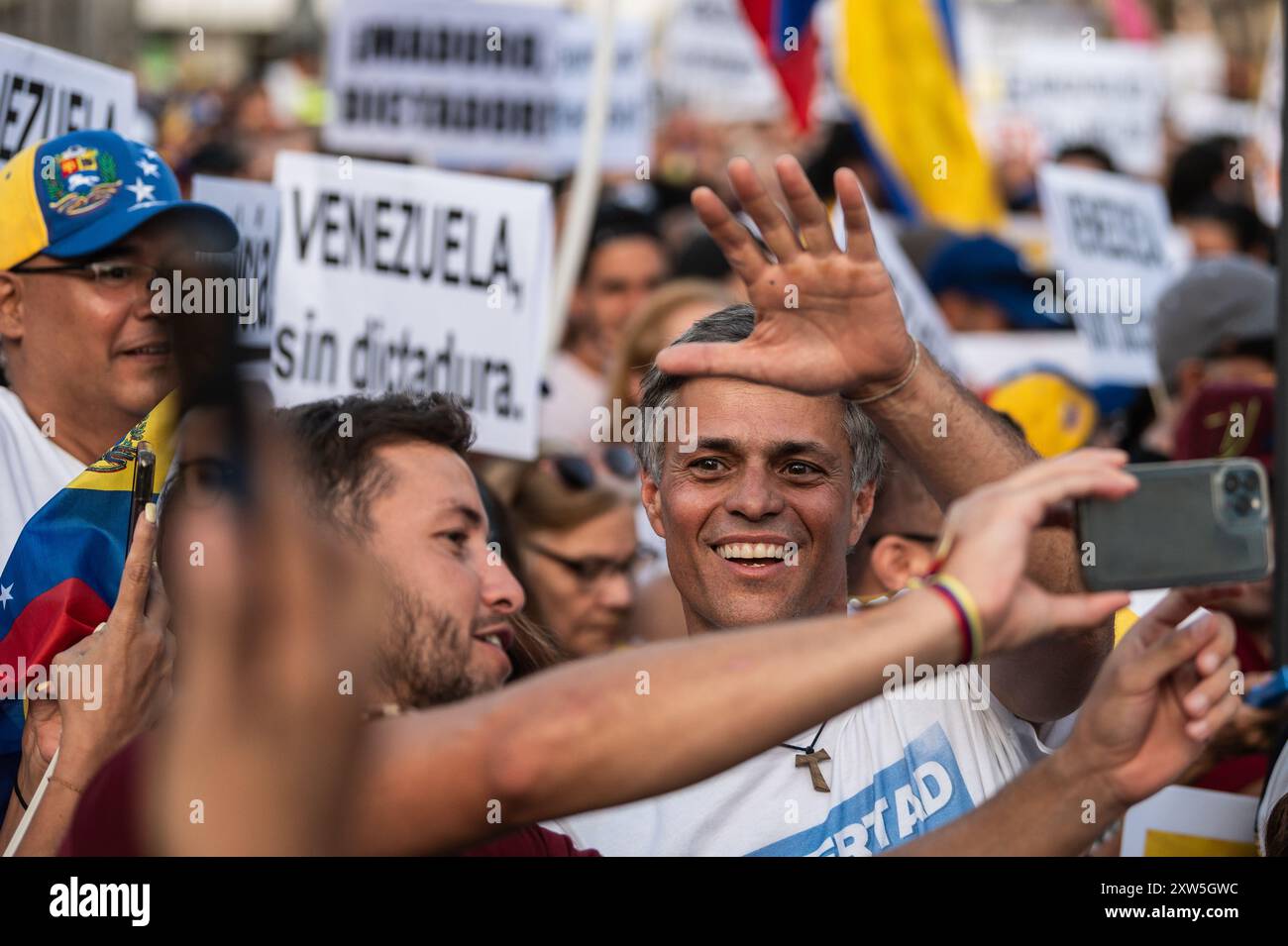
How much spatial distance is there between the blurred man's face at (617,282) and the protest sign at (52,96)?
3453 mm

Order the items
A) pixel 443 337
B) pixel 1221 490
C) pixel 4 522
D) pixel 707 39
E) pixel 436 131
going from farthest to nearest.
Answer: pixel 707 39, pixel 436 131, pixel 443 337, pixel 4 522, pixel 1221 490

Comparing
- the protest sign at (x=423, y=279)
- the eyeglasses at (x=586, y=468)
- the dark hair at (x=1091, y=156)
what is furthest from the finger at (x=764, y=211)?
the dark hair at (x=1091, y=156)

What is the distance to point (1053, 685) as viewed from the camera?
97.5 inches

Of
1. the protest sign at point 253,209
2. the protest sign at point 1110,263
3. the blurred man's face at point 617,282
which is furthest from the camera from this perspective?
the blurred man's face at point 617,282

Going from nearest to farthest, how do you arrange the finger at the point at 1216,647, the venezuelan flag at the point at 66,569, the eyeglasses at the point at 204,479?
the eyeglasses at the point at 204,479
the finger at the point at 1216,647
the venezuelan flag at the point at 66,569

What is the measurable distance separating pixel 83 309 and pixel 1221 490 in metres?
→ 2.08

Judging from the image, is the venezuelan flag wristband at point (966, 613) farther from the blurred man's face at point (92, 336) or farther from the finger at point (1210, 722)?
the blurred man's face at point (92, 336)

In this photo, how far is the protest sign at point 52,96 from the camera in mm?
3531

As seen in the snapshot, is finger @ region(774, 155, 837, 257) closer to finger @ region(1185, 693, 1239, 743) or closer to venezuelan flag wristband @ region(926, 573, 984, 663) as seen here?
venezuelan flag wristband @ region(926, 573, 984, 663)

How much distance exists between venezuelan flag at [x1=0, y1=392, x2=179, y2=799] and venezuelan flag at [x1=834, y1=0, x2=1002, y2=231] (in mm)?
6744

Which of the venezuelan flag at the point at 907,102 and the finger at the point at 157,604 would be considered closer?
the finger at the point at 157,604
